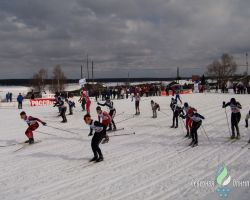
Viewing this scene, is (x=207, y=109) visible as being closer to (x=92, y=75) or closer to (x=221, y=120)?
(x=221, y=120)

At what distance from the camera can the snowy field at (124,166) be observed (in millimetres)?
8219

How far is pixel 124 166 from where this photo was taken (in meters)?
10.7

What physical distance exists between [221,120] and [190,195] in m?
13.7

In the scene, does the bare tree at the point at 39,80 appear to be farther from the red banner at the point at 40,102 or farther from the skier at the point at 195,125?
the skier at the point at 195,125

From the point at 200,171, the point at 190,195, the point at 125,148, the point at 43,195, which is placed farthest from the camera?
the point at 125,148

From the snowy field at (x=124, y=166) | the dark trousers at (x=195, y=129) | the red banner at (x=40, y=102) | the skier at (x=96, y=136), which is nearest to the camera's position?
the snowy field at (x=124, y=166)

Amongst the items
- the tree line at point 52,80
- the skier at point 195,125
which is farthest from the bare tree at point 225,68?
the skier at point 195,125

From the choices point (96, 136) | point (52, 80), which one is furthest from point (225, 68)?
point (96, 136)

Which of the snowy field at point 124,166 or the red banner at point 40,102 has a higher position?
the red banner at point 40,102

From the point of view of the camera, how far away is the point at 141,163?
11.0m

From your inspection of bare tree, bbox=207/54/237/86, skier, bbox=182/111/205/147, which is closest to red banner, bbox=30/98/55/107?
skier, bbox=182/111/205/147

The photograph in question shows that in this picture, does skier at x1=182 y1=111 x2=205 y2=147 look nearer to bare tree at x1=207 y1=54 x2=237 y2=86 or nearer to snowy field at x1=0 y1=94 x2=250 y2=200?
snowy field at x1=0 y1=94 x2=250 y2=200

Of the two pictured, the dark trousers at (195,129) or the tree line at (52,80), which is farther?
the tree line at (52,80)

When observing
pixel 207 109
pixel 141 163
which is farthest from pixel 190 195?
pixel 207 109
